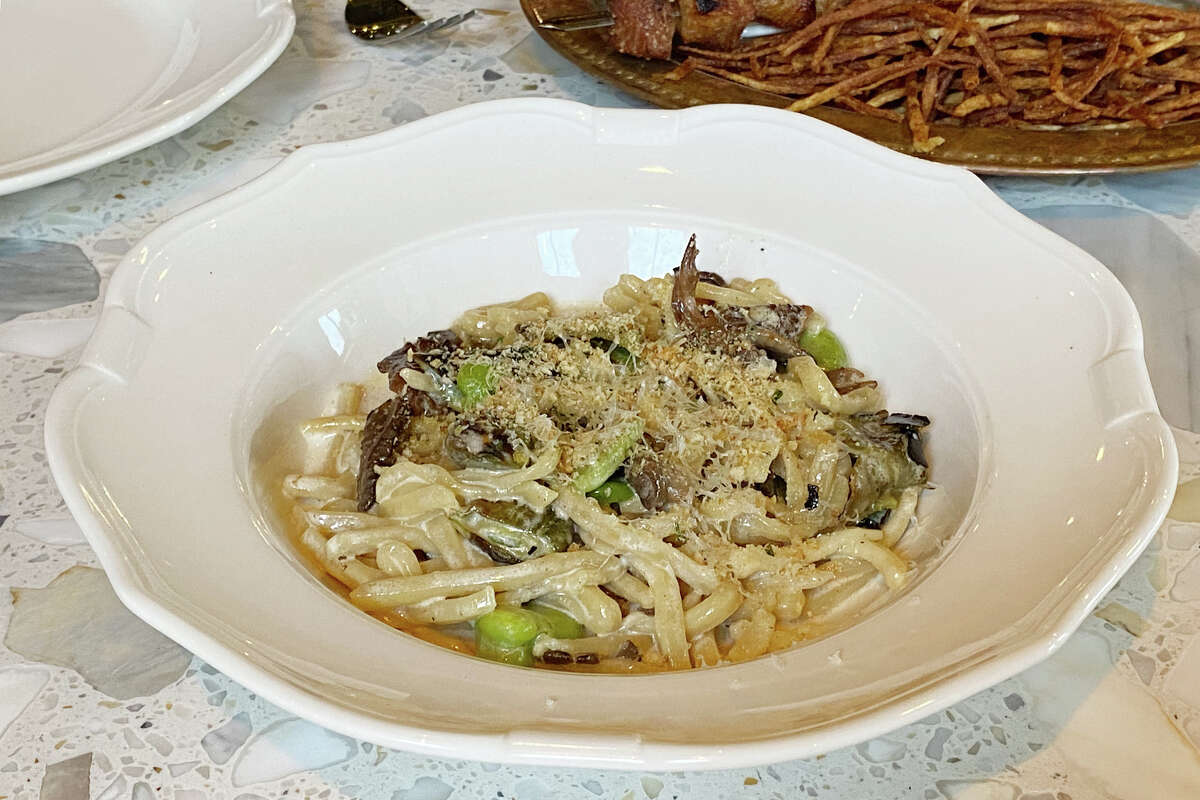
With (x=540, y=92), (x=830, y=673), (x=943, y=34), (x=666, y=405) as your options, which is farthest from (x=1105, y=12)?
(x=830, y=673)

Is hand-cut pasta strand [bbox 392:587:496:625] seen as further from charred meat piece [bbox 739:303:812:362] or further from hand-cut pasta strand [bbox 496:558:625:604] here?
charred meat piece [bbox 739:303:812:362]

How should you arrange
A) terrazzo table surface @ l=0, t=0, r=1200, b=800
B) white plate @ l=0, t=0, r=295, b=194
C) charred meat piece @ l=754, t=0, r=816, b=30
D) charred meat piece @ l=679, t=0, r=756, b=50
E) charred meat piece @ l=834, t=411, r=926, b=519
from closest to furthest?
terrazzo table surface @ l=0, t=0, r=1200, b=800, charred meat piece @ l=834, t=411, r=926, b=519, white plate @ l=0, t=0, r=295, b=194, charred meat piece @ l=679, t=0, r=756, b=50, charred meat piece @ l=754, t=0, r=816, b=30

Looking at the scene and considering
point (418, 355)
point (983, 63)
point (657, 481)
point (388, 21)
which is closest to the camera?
point (657, 481)

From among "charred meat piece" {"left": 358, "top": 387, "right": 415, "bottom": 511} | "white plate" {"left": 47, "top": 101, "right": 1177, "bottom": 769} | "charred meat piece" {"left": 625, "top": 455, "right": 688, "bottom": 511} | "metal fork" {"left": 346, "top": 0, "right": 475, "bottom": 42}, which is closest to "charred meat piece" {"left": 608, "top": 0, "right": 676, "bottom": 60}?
"white plate" {"left": 47, "top": 101, "right": 1177, "bottom": 769}

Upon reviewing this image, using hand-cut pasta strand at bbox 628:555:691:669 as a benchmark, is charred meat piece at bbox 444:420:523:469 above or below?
above

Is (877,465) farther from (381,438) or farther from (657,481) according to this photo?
(381,438)

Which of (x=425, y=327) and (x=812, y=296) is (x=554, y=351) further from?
(x=812, y=296)

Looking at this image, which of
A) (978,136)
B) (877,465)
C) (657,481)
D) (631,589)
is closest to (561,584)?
(631,589)
